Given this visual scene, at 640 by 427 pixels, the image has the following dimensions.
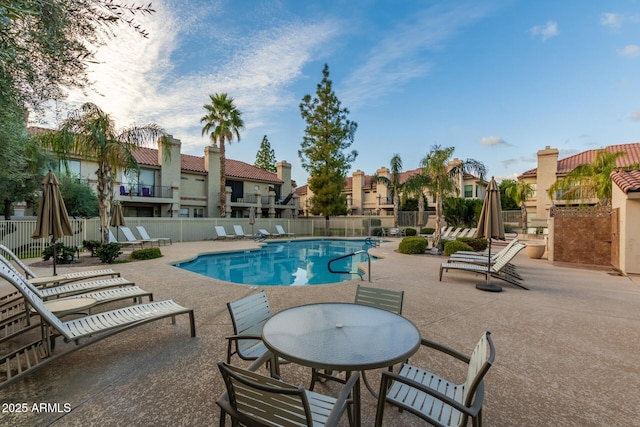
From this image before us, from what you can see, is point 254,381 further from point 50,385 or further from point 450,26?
point 450,26

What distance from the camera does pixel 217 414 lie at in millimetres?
2447

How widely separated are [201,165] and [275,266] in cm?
1960

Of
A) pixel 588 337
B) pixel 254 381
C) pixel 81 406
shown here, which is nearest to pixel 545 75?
pixel 588 337

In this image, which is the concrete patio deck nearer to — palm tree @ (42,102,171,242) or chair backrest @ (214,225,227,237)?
palm tree @ (42,102,171,242)

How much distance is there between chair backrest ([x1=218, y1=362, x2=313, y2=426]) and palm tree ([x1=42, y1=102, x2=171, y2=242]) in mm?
11496

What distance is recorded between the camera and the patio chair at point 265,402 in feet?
5.07

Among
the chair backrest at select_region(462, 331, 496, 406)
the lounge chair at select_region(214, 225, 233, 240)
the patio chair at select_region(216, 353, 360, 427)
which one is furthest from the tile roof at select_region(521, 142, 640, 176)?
the patio chair at select_region(216, 353, 360, 427)

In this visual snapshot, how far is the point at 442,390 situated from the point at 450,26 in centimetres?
1277

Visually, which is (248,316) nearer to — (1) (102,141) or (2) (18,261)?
(2) (18,261)

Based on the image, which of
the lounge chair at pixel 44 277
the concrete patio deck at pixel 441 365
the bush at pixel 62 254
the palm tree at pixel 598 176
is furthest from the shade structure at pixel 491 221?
the bush at pixel 62 254

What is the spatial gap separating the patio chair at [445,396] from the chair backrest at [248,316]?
1.49 metres

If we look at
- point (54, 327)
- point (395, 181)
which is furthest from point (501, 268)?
point (395, 181)

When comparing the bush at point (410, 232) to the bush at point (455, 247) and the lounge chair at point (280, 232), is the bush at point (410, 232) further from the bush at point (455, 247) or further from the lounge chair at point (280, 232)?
the bush at point (455, 247)

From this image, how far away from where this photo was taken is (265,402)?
5.36 feet
